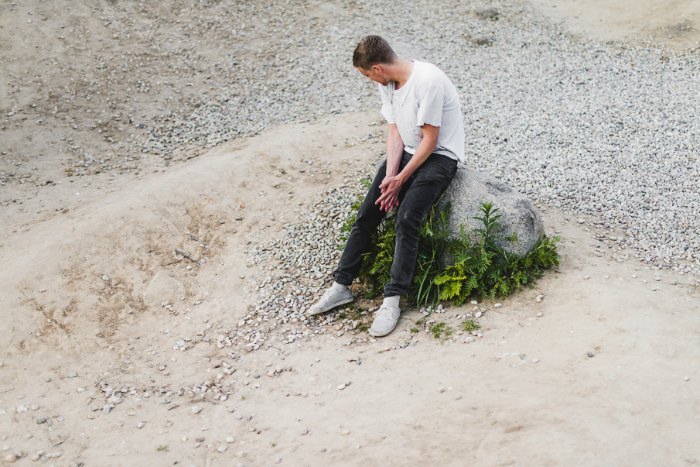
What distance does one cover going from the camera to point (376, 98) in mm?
13609

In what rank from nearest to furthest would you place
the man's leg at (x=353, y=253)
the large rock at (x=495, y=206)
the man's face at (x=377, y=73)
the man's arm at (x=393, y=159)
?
the man's face at (x=377, y=73) → the man's arm at (x=393, y=159) → the large rock at (x=495, y=206) → the man's leg at (x=353, y=253)

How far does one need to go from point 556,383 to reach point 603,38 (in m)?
12.5

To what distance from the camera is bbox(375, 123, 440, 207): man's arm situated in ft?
24.2

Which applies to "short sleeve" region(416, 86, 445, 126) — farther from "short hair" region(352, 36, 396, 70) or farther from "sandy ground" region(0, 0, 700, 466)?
"sandy ground" region(0, 0, 700, 466)

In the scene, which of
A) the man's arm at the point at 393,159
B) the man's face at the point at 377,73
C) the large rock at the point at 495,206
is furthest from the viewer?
the large rock at the point at 495,206

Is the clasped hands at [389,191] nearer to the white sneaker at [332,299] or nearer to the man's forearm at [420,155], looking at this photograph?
the man's forearm at [420,155]

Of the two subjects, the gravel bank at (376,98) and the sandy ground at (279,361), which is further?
the gravel bank at (376,98)

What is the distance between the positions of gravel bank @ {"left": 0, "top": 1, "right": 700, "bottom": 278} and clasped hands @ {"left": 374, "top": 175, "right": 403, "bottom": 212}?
2.98 m

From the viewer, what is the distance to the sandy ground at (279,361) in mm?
5848

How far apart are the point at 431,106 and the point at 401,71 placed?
1.72 feet

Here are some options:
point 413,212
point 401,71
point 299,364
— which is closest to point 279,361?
A: point 299,364

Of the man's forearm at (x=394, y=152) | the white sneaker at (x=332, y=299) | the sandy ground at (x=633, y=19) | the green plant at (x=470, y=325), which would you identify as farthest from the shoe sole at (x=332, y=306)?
the sandy ground at (x=633, y=19)

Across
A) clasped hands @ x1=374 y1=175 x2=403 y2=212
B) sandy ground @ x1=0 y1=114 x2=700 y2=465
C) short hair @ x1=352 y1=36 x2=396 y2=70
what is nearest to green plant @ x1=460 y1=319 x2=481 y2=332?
sandy ground @ x1=0 y1=114 x2=700 y2=465

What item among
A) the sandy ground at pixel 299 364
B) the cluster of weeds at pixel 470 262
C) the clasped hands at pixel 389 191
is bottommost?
the sandy ground at pixel 299 364
